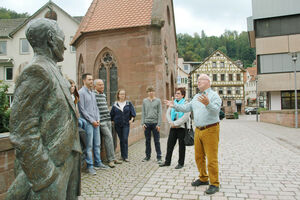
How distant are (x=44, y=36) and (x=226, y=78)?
51.5 m

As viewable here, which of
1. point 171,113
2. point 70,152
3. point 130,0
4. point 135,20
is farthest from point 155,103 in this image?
point 130,0

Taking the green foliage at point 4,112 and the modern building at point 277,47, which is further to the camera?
the modern building at point 277,47

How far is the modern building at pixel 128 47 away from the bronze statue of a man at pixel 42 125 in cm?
974

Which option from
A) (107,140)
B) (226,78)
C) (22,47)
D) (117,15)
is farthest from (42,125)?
(226,78)

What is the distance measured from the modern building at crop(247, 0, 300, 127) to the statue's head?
2449cm

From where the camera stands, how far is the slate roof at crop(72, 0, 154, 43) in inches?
506

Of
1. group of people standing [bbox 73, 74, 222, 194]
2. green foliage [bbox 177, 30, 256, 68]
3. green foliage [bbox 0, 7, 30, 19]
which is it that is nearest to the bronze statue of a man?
group of people standing [bbox 73, 74, 222, 194]

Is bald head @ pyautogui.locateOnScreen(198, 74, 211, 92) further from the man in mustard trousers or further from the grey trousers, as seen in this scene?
the grey trousers

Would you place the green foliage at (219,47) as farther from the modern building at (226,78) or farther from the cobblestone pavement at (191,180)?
the cobblestone pavement at (191,180)

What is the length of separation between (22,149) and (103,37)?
12.4 m

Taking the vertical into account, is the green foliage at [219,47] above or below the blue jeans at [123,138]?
above

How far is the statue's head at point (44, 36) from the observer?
1826mm


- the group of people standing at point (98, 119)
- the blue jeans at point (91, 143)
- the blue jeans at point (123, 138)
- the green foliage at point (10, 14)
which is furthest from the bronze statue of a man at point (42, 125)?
the green foliage at point (10, 14)

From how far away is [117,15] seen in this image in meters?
13.8
